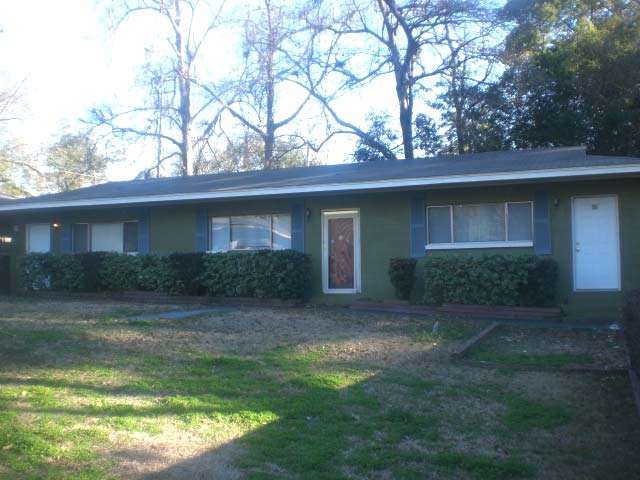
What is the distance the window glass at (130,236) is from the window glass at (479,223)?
8.53m

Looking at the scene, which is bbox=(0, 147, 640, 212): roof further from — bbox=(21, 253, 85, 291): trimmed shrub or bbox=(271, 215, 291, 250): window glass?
bbox=(21, 253, 85, 291): trimmed shrub

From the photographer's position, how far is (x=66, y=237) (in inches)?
675

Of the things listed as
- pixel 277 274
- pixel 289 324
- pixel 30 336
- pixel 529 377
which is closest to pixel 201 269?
pixel 277 274

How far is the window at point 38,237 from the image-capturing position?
17516 millimetres

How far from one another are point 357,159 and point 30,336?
21.3m

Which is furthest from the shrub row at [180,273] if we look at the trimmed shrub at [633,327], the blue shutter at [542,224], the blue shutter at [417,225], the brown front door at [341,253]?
the trimmed shrub at [633,327]

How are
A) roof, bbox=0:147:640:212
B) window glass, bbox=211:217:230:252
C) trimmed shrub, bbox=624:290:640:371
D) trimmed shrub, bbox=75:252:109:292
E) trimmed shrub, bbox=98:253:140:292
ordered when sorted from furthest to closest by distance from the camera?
trimmed shrub, bbox=75:252:109:292
window glass, bbox=211:217:230:252
trimmed shrub, bbox=98:253:140:292
roof, bbox=0:147:640:212
trimmed shrub, bbox=624:290:640:371

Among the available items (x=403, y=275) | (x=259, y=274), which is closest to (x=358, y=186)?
(x=403, y=275)

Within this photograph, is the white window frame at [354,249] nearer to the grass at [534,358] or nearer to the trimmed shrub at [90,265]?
the trimmed shrub at [90,265]

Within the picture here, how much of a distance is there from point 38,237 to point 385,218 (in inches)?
410

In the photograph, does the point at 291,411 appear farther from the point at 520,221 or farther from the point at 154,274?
the point at 154,274

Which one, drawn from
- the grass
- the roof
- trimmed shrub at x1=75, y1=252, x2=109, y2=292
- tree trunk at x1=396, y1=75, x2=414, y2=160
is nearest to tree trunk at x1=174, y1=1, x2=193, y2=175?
tree trunk at x1=396, y1=75, x2=414, y2=160

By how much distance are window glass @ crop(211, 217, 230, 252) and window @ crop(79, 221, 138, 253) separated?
7.97 feet

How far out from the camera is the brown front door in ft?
46.4
